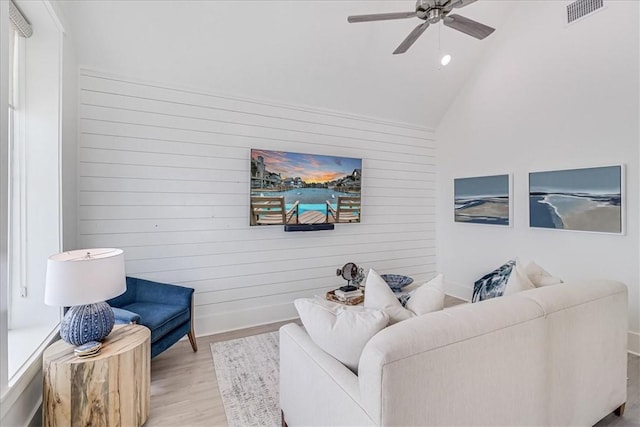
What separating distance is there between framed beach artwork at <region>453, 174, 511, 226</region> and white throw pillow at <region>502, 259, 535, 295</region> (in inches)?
91.8

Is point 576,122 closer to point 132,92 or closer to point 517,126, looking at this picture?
point 517,126

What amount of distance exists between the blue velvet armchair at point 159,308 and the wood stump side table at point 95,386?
0.55 metres

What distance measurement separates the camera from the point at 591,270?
127 inches

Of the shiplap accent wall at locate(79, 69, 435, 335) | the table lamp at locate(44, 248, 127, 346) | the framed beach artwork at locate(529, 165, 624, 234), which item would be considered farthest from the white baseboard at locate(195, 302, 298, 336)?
the framed beach artwork at locate(529, 165, 624, 234)

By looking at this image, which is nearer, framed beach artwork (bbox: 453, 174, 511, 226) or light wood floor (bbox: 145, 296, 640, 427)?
light wood floor (bbox: 145, 296, 640, 427)

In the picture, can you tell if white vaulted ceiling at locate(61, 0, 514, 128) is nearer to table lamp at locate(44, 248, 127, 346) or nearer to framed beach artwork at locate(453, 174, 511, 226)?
framed beach artwork at locate(453, 174, 511, 226)

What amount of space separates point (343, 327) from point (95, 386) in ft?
4.81

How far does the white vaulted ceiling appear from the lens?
8.93 ft

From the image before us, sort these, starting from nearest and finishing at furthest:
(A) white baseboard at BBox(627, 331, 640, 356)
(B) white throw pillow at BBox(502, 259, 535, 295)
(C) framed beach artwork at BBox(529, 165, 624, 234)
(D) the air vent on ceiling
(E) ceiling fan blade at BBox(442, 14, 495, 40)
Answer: (B) white throw pillow at BBox(502, 259, 535, 295)
(E) ceiling fan blade at BBox(442, 14, 495, 40)
(A) white baseboard at BBox(627, 331, 640, 356)
(C) framed beach artwork at BBox(529, 165, 624, 234)
(D) the air vent on ceiling

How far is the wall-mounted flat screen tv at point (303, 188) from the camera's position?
3.52 m

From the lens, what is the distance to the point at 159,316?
8.11ft

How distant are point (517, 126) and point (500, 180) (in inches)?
27.8

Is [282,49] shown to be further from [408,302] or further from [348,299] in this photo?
[408,302]

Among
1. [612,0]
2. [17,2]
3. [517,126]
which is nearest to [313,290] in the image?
[517,126]
